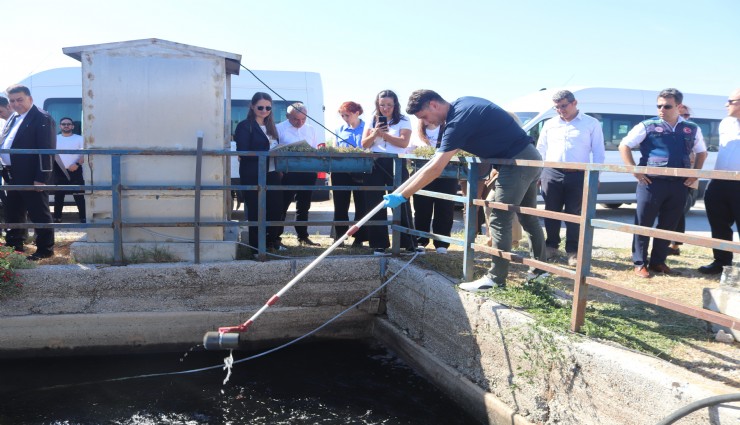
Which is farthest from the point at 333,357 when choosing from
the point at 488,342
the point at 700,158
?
the point at 700,158

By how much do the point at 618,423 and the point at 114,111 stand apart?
485 cm

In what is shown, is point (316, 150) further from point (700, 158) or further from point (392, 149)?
point (700, 158)

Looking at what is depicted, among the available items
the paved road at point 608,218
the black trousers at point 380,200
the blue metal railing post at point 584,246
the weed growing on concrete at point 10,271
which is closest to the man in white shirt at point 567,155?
the black trousers at point 380,200

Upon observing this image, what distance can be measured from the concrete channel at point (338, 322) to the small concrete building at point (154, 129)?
0.37 m

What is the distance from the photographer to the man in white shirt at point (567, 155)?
6254 mm

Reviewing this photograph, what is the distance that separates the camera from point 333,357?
577cm

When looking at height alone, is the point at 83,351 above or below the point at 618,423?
below

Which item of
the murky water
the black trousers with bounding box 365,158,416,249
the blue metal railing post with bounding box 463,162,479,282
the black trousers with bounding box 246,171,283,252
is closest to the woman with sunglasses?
the black trousers with bounding box 246,171,283,252

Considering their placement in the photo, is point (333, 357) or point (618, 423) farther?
point (333, 357)

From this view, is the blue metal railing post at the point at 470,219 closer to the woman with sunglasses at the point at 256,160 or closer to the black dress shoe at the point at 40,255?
the woman with sunglasses at the point at 256,160

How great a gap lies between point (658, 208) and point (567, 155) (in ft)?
4.03

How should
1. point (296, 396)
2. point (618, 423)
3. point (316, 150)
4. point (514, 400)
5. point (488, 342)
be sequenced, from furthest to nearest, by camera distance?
point (316, 150) < point (296, 396) < point (488, 342) < point (514, 400) < point (618, 423)

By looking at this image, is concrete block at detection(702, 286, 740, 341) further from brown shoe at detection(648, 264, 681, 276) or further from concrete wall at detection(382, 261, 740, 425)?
brown shoe at detection(648, 264, 681, 276)

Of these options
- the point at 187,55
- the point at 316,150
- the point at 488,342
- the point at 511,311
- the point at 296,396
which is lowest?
the point at 296,396
